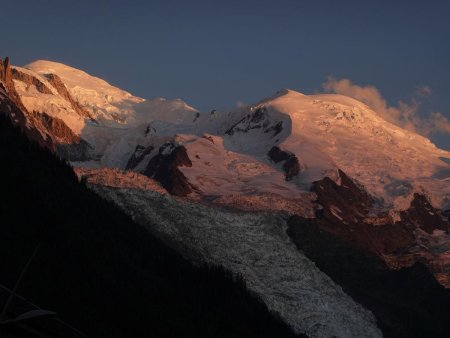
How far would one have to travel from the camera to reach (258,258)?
183 metres

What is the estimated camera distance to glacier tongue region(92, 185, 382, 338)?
164250mm

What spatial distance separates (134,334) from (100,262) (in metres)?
27.2

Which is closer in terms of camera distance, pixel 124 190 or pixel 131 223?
pixel 131 223

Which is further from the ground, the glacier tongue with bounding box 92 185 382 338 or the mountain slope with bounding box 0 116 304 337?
the glacier tongue with bounding box 92 185 382 338

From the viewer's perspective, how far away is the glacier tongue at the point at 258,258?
164250 millimetres

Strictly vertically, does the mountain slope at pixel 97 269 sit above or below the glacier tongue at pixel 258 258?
below

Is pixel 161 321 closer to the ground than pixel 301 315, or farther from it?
closer to the ground

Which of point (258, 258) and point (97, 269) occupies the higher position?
point (258, 258)

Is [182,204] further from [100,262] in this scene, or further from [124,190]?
[100,262]

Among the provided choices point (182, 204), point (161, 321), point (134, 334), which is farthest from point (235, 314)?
point (182, 204)

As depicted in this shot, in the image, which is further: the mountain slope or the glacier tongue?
the glacier tongue

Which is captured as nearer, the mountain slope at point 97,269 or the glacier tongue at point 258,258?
the mountain slope at point 97,269

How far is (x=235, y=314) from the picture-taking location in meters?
134

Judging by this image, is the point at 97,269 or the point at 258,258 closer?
the point at 97,269
